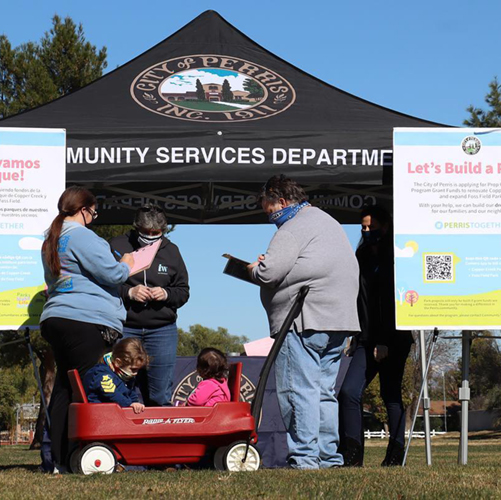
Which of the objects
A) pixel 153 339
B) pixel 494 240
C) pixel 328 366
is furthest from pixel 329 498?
pixel 494 240

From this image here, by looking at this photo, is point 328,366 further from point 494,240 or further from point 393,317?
point 494,240

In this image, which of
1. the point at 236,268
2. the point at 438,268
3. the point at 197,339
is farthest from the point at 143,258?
the point at 197,339

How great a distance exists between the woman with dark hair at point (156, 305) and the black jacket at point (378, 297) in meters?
1.30

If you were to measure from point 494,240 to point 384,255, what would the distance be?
0.80 meters

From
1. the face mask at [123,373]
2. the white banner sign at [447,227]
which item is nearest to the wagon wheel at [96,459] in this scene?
the face mask at [123,373]

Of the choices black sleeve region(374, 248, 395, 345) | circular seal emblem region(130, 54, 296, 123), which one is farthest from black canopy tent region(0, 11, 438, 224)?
black sleeve region(374, 248, 395, 345)

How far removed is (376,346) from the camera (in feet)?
21.4

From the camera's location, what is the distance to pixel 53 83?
843 inches

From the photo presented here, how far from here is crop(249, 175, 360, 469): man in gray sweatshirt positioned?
523 cm

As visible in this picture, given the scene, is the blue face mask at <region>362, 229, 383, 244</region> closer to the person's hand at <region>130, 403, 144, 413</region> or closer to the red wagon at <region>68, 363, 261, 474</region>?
the red wagon at <region>68, 363, 261, 474</region>

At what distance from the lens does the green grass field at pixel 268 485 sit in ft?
13.2

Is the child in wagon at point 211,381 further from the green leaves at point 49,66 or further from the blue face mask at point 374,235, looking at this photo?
the green leaves at point 49,66

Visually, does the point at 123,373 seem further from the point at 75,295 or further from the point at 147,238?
the point at 147,238

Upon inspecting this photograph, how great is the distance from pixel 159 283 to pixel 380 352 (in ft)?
5.43
